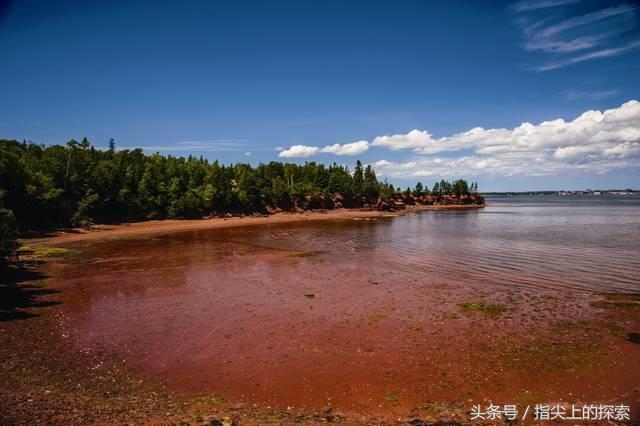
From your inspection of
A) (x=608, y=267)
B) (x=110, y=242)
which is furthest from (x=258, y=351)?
(x=110, y=242)

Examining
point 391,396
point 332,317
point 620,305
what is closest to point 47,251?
point 332,317

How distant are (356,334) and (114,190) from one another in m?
69.3

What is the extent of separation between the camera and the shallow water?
38.5 feet

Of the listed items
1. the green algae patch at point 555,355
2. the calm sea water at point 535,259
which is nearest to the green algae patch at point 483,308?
the green algae patch at point 555,355

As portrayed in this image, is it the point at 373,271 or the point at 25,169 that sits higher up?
the point at 25,169

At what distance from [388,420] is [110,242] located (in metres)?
48.7

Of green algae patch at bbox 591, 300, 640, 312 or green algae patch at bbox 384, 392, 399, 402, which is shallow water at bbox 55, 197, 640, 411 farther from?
green algae patch at bbox 591, 300, 640, 312

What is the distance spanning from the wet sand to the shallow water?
0.27ft

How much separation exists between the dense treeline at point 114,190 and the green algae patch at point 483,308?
29152 mm

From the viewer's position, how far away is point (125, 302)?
21.0 metres

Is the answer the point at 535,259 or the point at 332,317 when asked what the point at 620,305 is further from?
the point at 535,259

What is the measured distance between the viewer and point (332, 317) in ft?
60.0

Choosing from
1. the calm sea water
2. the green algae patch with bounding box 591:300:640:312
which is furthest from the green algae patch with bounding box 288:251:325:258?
the green algae patch with bounding box 591:300:640:312

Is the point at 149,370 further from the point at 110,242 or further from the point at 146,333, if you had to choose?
the point at 110,242
